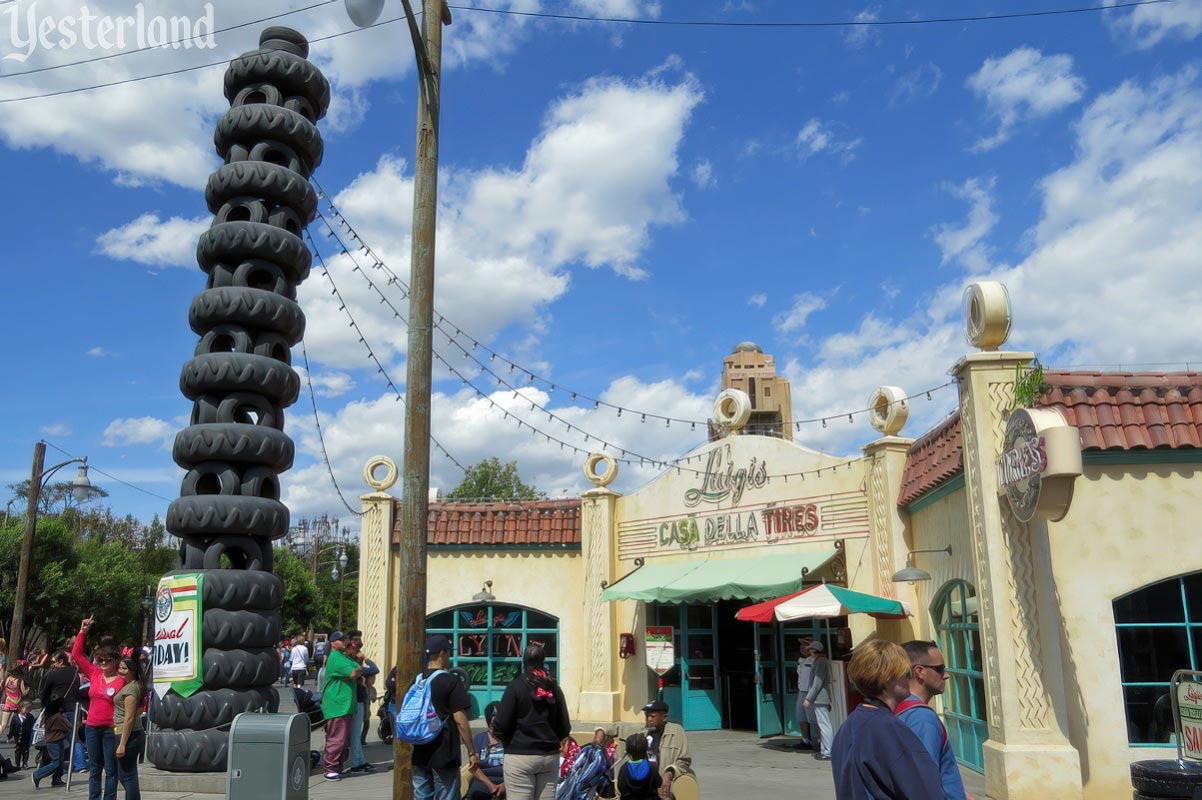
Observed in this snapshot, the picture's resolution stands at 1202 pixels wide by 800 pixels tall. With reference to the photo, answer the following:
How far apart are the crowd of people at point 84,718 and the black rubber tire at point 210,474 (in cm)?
195

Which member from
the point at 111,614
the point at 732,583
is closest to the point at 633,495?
the point at 732,583

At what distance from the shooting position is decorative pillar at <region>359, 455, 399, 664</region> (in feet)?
60.0

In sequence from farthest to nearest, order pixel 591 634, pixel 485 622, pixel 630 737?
pixel 485 622 < pixel 591 634 < pixel 630 737

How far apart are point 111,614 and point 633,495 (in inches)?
963

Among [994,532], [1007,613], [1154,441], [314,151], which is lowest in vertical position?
[1007,613]

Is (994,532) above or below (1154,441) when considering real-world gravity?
below

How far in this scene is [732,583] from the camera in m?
14.4

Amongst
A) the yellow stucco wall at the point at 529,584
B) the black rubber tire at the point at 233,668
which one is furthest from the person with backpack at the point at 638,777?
the yellow stucco wall at the point at 529,584

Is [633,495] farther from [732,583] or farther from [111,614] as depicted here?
[111,614]

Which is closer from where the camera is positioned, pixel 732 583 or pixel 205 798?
pixel 205 798

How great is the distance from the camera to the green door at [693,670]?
1623 cm

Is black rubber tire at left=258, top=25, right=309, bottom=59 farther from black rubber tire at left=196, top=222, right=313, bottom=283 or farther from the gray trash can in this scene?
the gray trash can

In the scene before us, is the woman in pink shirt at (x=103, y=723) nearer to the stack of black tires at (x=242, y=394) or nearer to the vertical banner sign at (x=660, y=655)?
the stack of black tires at (x=242, y=394)

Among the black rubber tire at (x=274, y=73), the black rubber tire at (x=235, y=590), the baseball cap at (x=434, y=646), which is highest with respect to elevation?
the black rubber tire at (x=274, y=73)
